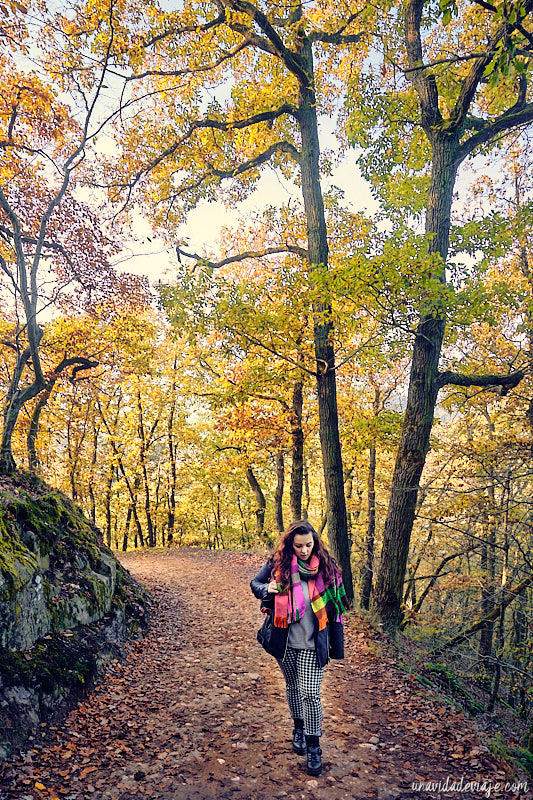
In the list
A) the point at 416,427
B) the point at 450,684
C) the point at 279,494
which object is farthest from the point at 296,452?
the point at 450,684

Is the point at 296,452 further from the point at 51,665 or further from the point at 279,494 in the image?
the point at 51,665

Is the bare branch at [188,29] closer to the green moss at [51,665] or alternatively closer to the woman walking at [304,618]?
the woman walking at [304,618]

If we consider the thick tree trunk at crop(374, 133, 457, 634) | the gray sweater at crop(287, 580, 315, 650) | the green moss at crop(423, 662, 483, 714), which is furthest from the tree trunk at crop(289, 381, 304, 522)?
the gray sweater at crop(287, 580, 315, 650)

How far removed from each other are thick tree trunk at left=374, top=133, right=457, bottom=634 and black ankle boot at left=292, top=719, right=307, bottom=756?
4.16 meters

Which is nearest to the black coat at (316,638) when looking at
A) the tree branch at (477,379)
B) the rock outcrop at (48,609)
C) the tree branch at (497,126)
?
the rock outcrop at (48,609)

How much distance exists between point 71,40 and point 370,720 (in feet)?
34.5

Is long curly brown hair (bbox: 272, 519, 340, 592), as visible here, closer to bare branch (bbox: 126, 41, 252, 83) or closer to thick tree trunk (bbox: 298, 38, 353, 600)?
thick tree trunk (bbox: 298, 38, 353, 600)

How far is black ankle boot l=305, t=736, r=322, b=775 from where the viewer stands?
146 inches

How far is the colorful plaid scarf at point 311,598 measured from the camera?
3.71m

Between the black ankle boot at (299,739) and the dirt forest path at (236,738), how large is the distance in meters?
0.07

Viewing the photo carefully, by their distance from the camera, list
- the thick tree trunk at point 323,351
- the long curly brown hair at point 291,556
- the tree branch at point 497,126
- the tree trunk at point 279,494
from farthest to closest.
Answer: the tree trunk at point 279,494
the thick tree trunk at point 323,351
the tree branch at point 497,126
the long curly brown hair at point 291,556

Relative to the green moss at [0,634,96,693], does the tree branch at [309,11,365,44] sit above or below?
Answer: above

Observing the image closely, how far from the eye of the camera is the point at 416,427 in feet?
25.9

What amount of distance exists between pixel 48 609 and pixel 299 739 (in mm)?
2991
